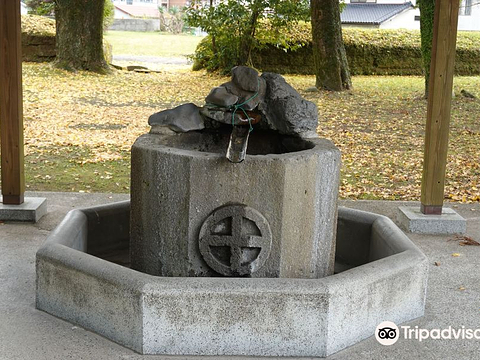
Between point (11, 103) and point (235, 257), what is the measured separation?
3.28 m

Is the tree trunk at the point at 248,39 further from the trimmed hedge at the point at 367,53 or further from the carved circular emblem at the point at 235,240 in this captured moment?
the carved circular emblem at the point at 235,240

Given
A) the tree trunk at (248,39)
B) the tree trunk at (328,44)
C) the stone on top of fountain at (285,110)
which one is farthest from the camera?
the tree trunk at (248,39)

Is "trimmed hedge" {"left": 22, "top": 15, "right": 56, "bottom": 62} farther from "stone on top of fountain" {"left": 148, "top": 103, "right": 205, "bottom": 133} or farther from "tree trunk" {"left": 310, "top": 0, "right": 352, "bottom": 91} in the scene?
"stone on top of fountain" {"left": 148, "top": 103, "right": 205, "bottom": 133}

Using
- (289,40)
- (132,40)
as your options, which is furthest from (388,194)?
(132,40)

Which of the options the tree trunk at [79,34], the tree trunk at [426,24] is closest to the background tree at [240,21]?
the tree trunk at [79,34]

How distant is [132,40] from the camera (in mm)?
37406

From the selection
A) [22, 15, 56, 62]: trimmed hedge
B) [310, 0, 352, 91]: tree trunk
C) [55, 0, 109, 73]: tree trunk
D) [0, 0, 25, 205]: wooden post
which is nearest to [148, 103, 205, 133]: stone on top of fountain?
[0, 0, 25, 205]: wooden post

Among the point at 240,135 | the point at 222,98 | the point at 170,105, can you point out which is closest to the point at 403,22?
the point at 170,105

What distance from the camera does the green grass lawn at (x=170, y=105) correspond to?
9.02 m

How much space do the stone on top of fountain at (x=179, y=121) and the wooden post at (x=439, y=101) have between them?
108 inches

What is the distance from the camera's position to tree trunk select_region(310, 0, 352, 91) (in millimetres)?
16812

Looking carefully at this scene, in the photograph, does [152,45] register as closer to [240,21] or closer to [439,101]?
[240,21]

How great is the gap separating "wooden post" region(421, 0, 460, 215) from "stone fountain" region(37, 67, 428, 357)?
1761 mm

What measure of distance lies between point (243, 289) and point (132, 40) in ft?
115
